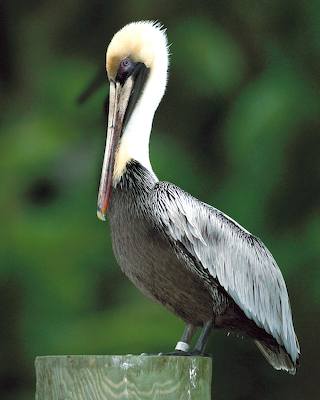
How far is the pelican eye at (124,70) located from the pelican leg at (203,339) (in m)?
0.52

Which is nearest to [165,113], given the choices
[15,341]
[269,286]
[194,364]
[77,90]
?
[77,90]

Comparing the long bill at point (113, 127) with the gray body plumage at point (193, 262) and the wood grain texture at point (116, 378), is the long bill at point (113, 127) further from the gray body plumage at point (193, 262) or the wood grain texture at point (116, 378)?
the wood grain texture at point (116, 378)

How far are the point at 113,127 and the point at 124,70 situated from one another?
119 millimetres

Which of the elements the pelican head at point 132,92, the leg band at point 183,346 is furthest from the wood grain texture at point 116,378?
the pelican head at point 132,92

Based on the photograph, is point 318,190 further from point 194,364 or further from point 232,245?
point 194,364

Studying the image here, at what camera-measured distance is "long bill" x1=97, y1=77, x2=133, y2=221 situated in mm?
2906

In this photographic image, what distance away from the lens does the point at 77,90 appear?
456cm

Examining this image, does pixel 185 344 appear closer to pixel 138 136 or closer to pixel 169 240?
pixel 169 240

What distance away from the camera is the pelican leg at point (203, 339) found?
2741 mm

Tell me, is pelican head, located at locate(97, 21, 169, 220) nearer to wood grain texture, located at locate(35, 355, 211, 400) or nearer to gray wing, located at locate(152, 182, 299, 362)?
gray wing, located at locate(152, 182, 299, 362)

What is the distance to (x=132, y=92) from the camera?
3.02 m

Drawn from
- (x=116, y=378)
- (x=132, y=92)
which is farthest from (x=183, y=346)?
(x=132, y=92)

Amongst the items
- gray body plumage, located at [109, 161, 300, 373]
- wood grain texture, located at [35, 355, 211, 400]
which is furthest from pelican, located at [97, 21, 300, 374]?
wood grain texture, located at [35, 355, 211, 400]

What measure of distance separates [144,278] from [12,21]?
216 cm
